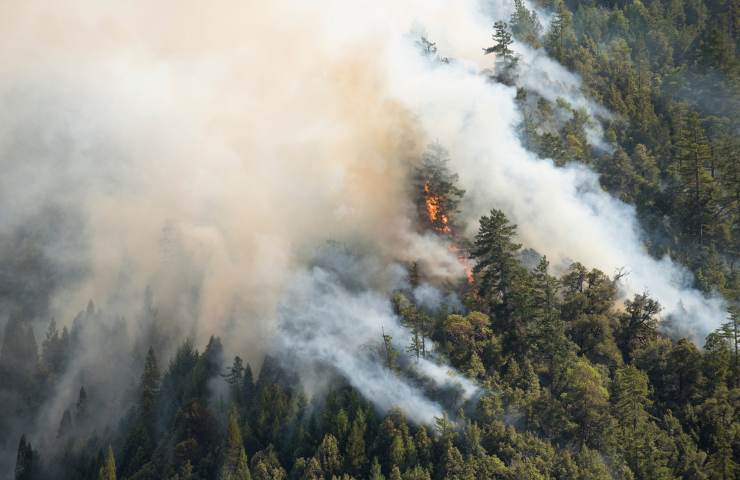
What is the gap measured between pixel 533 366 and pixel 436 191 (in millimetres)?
34858

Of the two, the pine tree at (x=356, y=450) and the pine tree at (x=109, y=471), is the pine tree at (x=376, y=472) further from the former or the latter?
the pine tree at (x=109, y=471)

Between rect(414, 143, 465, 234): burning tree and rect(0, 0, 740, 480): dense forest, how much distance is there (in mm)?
294

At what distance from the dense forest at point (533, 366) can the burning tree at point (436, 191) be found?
0.29 metres

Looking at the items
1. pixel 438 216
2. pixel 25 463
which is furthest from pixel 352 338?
pixel 25 463

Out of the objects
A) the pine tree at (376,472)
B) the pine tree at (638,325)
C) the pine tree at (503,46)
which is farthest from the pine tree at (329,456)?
the pine tree at (503,46)

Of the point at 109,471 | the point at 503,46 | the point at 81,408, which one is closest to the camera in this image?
the point at 109,471

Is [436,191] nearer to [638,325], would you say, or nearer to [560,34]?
[638,325]

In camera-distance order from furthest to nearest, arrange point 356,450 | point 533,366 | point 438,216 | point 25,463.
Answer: point 25,463 → point 438,216 → point 533,366 → point 356,450

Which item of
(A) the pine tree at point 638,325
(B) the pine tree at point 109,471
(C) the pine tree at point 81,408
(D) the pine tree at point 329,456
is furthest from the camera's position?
(C) the pine tree at point 81,408

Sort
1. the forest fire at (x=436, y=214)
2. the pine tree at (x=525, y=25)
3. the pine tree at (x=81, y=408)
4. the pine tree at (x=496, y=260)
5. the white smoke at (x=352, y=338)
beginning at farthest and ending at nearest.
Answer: the pine tree at (x=525, y=25) → the pine tree at (x=81, y=408) → the forest fire at (x=436, y=214) → the pine tree at (x=496, y=260) → the white smoke at (x=352, y=338)

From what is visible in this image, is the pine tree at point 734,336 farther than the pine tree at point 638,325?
No

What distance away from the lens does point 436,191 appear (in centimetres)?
13775

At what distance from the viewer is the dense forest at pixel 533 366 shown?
104 m

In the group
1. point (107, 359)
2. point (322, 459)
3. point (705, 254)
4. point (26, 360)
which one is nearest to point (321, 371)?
point (322, 459)
